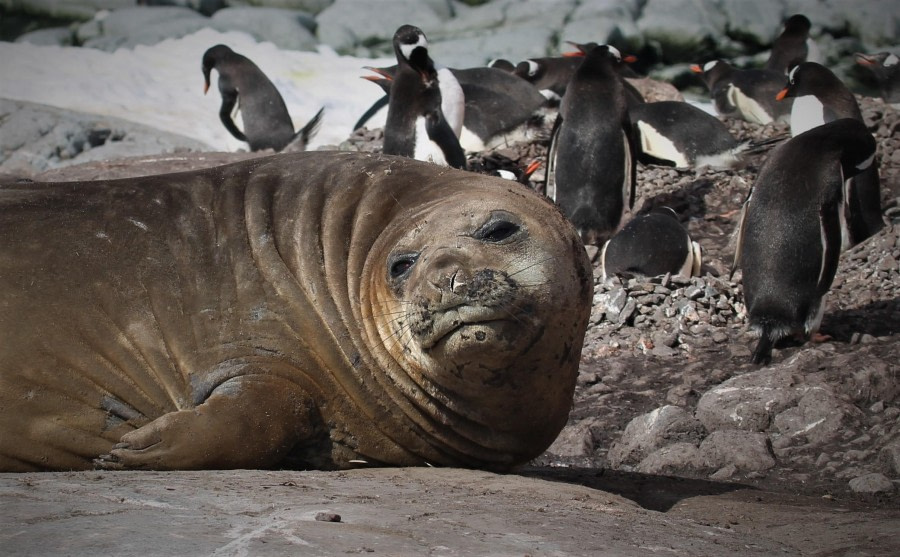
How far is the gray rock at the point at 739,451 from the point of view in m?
5.00

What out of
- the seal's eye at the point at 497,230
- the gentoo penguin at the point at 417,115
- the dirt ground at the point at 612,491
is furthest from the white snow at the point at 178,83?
the seal's eye at the point at 497,230

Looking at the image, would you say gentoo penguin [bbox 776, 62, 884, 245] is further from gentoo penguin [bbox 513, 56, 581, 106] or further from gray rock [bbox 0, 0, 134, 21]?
gray rock [bbox 0, 0, 134, 21]

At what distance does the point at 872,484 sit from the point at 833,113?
22.9 ft

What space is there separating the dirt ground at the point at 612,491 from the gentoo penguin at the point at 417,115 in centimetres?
343

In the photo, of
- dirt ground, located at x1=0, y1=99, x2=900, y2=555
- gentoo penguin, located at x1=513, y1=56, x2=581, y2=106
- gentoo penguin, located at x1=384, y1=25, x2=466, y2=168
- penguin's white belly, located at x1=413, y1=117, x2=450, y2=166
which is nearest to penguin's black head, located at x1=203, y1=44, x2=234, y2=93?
gentoo penguin, located at x1=384, y1=25, x2=466, y2=168

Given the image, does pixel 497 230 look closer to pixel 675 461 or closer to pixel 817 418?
pixel 675 461

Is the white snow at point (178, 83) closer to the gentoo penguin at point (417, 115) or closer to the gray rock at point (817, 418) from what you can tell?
the gentoo penguin at point (417, 115)

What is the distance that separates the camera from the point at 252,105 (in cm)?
1460

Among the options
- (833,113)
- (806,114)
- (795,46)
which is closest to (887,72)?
(795,46)

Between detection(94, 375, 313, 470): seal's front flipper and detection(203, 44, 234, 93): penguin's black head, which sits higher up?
detection(203, 44, 234, 93): penguin's black head

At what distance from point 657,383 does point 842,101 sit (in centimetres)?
561

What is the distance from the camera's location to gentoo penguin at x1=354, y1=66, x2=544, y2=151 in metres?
13.0

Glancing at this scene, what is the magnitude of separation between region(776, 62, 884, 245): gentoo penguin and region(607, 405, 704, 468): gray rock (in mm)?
3838

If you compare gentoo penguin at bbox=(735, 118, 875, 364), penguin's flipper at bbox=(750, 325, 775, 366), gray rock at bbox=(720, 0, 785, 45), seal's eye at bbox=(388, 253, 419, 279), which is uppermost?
gray rock at bbox=(720, 0, 785, 45)
